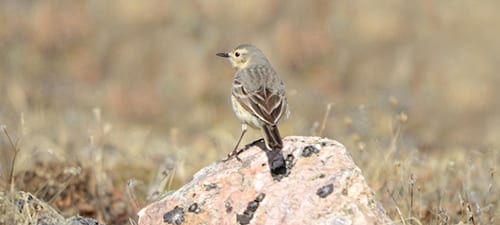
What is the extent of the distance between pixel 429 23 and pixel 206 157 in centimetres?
1269

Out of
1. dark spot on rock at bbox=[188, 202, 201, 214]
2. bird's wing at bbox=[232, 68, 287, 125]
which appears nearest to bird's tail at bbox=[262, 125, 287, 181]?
bird's wing at bbox=[232, 68, 287, 125]

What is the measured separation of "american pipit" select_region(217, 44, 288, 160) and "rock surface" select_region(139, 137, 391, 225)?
12cm

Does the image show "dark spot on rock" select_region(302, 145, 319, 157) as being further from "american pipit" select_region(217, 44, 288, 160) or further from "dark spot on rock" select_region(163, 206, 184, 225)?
"dark spot on rock" select_region(163, 206, 184, 225)

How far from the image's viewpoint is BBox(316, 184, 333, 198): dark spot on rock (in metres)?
6.00

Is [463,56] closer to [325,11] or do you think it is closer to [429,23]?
[429,23]

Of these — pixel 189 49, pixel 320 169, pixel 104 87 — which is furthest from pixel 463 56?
pixel 320 169

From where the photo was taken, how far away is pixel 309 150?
642cm

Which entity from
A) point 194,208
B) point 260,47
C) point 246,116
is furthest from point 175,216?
point 260,47

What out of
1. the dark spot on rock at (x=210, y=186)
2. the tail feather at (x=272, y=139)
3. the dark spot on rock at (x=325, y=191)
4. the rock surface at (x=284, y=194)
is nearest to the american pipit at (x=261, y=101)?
the tail feather at (x=272, y=139)

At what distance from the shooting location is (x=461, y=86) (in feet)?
68.5

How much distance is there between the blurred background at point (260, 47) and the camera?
18688 millimetres

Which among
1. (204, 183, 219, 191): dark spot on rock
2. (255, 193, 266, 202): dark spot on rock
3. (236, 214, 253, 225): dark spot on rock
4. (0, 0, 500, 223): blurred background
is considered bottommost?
(0, 0, 500, 223): blurred background

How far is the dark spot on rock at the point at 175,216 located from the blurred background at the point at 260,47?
10261mm

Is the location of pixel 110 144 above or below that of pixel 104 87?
above
